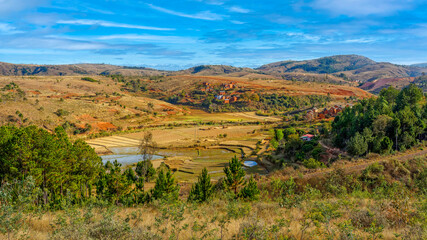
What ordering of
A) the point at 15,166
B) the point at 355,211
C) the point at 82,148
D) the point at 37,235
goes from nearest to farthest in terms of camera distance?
the point at 37,235
the point at 355,211
the point at 15,166
the point at 82,148

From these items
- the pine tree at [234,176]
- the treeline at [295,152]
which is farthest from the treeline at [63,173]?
the treeline at [295,152]

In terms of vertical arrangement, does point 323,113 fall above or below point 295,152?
above

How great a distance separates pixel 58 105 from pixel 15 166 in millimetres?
65903

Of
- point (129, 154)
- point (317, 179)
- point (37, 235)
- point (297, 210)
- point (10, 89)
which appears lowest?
point (129, 154)

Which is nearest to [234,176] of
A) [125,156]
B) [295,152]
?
[295,152]

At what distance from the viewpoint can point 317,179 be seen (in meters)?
24.6

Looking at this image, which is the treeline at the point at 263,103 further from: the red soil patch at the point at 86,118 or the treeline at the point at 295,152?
the treeline at the point at 295,152

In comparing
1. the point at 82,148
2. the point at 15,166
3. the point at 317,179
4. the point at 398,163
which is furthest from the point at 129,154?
the point at 398,163

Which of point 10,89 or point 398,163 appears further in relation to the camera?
point 10,89

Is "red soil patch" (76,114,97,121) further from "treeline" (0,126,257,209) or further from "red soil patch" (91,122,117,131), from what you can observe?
"treeline" (0,126,257,209)

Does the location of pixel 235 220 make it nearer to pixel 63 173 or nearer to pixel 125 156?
pixel 63 173

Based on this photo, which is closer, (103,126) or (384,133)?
(384,133)

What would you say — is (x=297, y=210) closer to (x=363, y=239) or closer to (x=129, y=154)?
(x=363, y=239)

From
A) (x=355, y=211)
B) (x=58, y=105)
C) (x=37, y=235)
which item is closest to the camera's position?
(x=37, y=235)
